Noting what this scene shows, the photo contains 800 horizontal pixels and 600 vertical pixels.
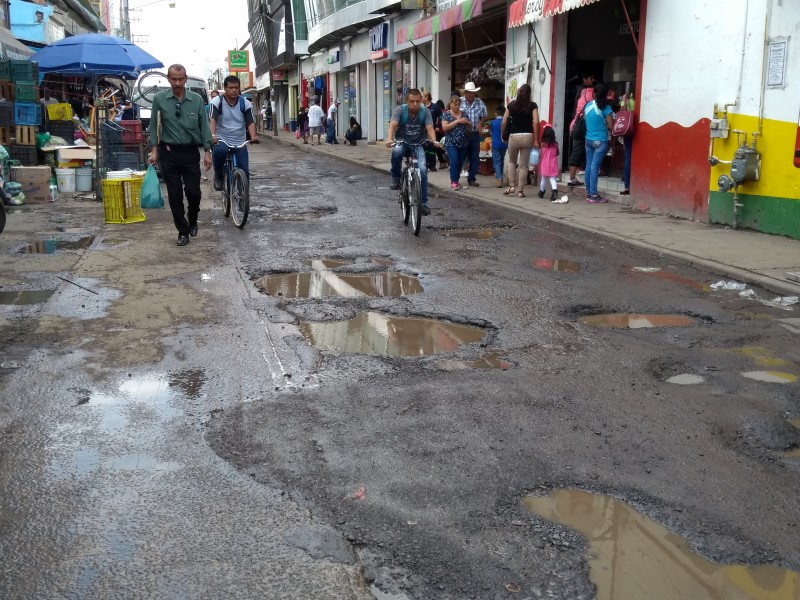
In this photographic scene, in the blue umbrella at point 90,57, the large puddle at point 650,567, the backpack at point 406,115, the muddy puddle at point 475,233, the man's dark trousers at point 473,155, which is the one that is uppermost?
the blue umbrella at point 90,57

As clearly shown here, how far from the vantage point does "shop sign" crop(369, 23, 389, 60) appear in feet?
96.5

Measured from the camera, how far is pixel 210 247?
374 inches

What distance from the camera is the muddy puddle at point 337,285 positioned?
7.15 metres

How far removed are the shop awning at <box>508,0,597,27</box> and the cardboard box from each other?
8.37m

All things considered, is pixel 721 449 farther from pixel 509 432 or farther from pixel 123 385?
pixel 123 385

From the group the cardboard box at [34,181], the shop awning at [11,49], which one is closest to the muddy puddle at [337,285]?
the cardboard box at [34,181]

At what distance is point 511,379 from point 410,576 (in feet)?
7.37

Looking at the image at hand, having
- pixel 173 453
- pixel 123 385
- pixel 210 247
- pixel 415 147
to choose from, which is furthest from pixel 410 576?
pixel 415 147

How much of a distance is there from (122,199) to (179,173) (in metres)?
2.16

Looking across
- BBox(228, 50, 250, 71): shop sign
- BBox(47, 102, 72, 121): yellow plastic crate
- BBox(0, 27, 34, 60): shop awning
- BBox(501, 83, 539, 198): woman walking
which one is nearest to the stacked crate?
BBox(47, 102, 72, 121): yellow plastic crate

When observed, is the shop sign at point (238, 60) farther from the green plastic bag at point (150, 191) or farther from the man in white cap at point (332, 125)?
the green plastic bag at point (150, 191)

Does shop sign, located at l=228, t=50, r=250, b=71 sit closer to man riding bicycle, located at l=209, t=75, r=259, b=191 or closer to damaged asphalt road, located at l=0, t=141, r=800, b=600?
man riding bicycle, located at l=209, t=75, r=259, b=191

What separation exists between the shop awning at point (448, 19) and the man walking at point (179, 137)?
9.80m

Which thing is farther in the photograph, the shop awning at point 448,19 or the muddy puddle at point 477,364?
the shop awning at point 448,19
